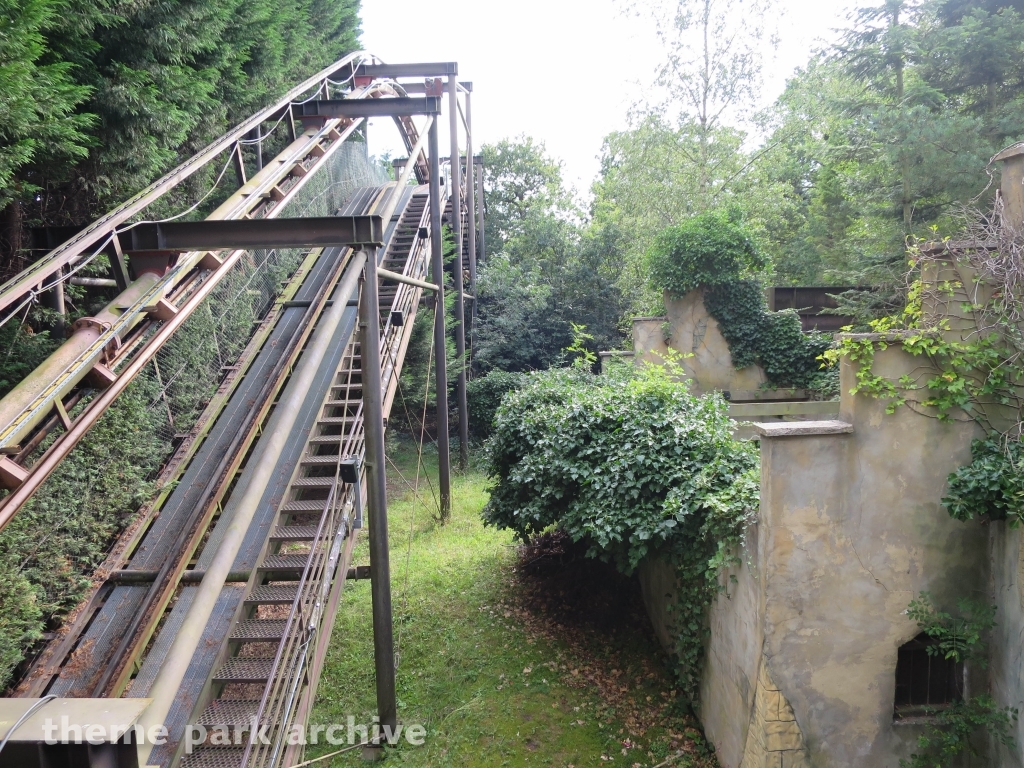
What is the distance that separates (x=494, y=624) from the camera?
754 cm

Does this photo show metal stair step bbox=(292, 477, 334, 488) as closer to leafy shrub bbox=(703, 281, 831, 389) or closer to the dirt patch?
the dirt patch

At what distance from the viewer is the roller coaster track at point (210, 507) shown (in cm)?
407

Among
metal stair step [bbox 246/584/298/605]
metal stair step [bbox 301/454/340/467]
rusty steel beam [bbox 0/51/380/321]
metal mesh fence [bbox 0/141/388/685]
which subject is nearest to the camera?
rusty steel beam [bbox 0/51/380/321]

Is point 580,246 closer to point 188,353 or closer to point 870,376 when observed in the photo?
point 188,353

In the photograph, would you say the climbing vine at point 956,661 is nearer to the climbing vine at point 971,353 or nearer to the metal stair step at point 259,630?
the climbing vine at point 971,353

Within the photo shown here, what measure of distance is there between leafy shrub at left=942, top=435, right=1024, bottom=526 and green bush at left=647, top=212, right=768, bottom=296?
279 inches

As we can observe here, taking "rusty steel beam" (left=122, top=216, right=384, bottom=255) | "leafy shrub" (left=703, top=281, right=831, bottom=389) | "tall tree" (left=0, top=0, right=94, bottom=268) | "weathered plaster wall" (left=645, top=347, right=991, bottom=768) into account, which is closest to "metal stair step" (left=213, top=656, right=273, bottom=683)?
"rusty steel beam" (left=122, top=216, right=384, bottom=255)

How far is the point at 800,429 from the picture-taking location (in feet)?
15.6

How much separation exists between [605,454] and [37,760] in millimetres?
5436

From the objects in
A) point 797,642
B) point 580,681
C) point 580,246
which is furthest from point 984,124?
point 580,681

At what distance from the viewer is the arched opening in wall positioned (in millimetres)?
5137

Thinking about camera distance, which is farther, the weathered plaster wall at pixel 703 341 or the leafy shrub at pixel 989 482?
the weathered plaster wall at pixel 703 341

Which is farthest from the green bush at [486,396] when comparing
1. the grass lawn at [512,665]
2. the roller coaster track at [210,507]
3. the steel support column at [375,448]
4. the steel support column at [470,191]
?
the steel support column at [375,448]

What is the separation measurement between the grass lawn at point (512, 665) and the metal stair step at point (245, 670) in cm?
122
